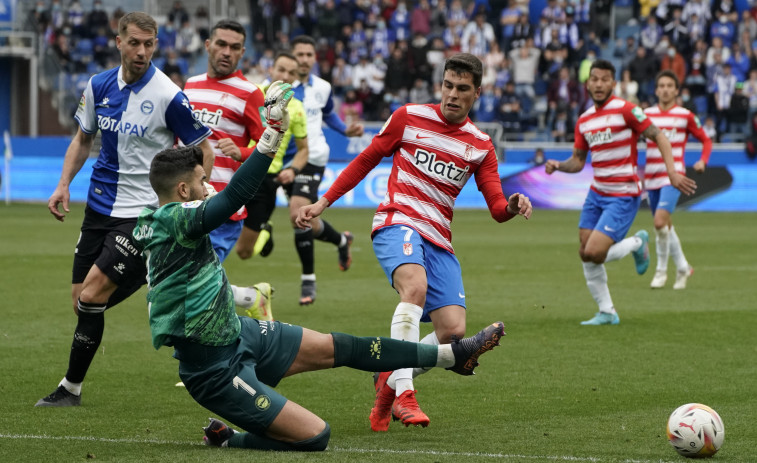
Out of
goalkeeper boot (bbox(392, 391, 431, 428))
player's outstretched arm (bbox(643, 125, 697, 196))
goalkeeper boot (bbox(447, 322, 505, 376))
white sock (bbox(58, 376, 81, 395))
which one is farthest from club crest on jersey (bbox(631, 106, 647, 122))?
white sock (bbox(58, 376, 81, 395))

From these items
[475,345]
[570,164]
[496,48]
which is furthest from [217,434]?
[496,48]

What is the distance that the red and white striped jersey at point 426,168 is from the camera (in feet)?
21.7

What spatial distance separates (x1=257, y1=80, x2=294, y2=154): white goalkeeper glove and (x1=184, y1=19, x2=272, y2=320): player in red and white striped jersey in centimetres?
300

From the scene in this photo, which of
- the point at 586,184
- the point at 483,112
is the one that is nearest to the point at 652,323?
the point at 586,184

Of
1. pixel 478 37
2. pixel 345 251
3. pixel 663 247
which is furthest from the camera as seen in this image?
pixel 478 37

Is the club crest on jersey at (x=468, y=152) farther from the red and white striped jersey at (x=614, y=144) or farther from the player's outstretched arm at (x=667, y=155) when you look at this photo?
the red and white striped jersey at (x=614, y=144)

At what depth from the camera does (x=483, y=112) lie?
96.1 ft

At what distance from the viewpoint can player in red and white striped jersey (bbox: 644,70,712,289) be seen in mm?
13586

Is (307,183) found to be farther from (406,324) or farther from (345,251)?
(406,324)

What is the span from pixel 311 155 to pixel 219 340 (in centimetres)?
700

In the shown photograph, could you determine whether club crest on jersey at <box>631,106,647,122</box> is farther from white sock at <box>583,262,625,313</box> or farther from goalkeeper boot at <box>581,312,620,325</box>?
goalkeeper boot at <box>581,312,620,325</box>

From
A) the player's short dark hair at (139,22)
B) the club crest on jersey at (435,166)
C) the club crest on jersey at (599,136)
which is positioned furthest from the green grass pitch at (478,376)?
the player's short dark hair at (139,22)

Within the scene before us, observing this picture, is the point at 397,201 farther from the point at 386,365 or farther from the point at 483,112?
the point at 483,112

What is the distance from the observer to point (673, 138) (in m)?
14.2
